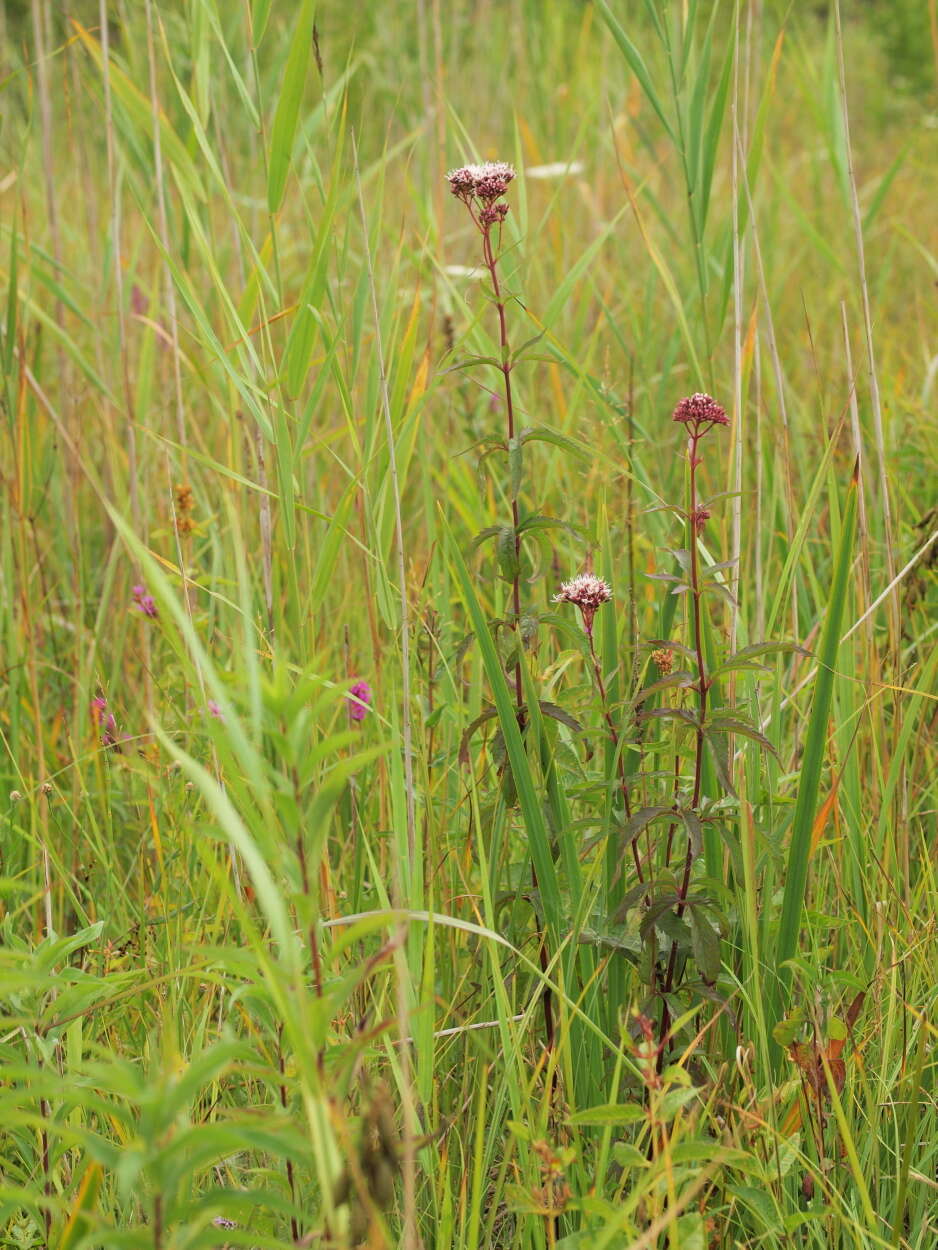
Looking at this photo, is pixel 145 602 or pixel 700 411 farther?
pixel 145 602

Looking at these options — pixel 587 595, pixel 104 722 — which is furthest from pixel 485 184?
pixel 104 722

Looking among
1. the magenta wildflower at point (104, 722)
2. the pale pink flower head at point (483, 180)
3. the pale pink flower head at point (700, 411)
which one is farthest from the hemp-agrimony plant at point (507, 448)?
the magenta wildflower at point (104, 722)

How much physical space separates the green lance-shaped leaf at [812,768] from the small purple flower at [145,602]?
868 millimetres

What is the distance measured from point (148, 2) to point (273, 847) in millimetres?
996

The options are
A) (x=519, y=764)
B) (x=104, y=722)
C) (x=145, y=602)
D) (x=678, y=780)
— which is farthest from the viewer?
(x=145, y=602)

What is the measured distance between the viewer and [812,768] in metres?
1.08

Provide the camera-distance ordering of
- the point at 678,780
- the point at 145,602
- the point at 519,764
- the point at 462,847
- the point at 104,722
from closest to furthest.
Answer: the point at 519,764
the point at 678,780
the point at 462,847
the point at 104,722
the point at 145,602

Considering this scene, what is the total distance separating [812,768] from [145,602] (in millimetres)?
941

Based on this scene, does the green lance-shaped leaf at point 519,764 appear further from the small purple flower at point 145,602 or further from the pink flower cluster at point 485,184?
the small purple flower at point 145,602

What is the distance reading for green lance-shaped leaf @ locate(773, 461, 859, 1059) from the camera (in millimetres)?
1047

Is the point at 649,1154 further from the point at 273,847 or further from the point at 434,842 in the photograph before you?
the point at 273,847

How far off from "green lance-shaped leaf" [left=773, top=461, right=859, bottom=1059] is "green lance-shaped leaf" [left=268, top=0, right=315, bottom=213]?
1.96 feet

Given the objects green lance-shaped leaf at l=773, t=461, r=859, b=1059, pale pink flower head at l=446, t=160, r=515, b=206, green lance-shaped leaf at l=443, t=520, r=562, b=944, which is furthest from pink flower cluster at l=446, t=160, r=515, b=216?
green lance-shaped leaf at l=773, t=461, r=859, b=1059

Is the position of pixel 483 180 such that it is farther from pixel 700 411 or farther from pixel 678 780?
pixel 678 780
